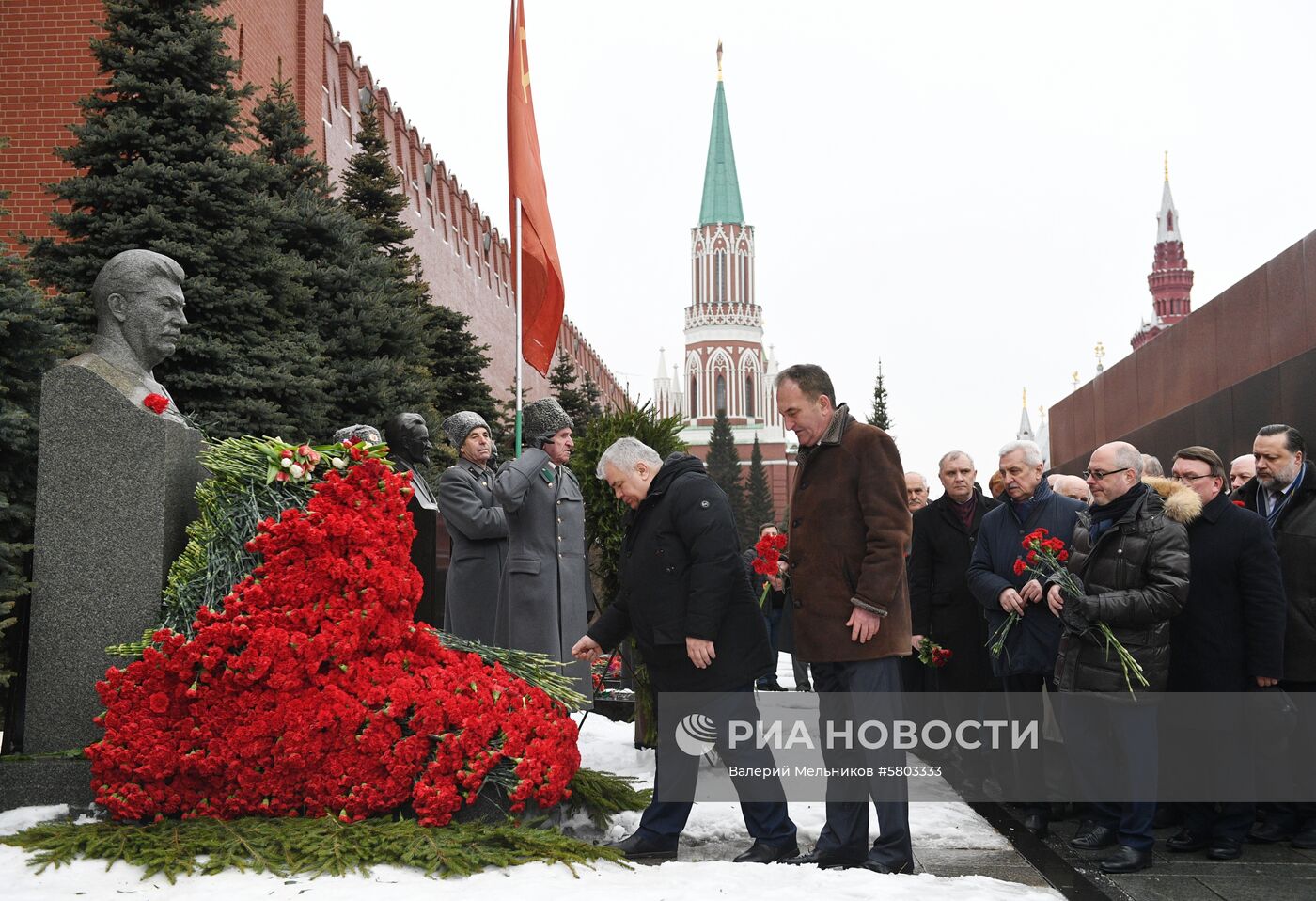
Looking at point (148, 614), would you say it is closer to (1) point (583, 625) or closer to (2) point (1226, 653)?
(1) point (583, 625)

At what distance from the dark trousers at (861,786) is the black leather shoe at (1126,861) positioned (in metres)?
0.78

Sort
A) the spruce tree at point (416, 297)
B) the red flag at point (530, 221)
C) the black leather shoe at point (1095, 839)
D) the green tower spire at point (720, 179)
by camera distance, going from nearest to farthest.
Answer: the black leather shoe at point (1095, 839), the red flag at point (530, 221), the spruce tree at point (416, 297), the green tower spire at point (720, 179)

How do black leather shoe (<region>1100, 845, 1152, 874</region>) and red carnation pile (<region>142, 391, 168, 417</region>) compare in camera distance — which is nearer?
black leather shoe (<region>1100, 845, 1152, 874</region>)

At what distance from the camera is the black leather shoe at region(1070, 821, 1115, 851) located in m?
4.82

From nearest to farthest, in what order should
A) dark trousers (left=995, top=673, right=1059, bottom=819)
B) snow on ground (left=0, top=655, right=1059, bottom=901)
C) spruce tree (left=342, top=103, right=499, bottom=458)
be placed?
snow on ground (left=0, top=655, right=1059, bottom=901)
dark trousers (left=995, top=673, right=1059, bottom=819)
spruce tree (left=342, top=103, right=499, bottom=458)

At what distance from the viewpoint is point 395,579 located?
15.4 ft

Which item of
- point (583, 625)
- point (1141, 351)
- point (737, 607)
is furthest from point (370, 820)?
point (1141, 351)

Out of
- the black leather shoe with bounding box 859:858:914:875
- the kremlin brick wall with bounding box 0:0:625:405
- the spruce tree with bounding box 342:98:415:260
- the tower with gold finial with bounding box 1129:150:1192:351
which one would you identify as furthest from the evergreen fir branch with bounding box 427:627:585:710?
the tower with gold finial with bounding box 1129:150:1192:351

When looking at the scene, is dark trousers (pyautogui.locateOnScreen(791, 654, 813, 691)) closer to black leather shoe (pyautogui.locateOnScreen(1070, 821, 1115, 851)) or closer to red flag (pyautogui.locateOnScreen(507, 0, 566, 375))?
red flag (pyautogui.locateOnScreen(507, 0, 566, 375))

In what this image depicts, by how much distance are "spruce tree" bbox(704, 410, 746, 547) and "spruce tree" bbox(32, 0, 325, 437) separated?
67443mm

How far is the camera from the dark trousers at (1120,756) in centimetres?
461

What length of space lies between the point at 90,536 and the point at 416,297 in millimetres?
12639

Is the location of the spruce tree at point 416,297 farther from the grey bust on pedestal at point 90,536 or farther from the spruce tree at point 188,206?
the grey bust on pedestal at point 90,536

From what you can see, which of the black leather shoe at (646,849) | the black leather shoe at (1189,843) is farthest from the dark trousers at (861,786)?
the black leather shoe at (1189,843)
